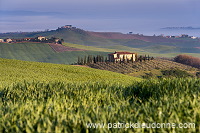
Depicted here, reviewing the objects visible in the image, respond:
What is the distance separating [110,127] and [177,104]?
2534mm

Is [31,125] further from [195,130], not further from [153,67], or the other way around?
[153,67]

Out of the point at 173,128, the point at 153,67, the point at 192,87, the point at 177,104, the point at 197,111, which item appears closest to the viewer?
the point at 173,128

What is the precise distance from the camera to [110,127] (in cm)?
656

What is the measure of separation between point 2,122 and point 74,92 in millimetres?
4655

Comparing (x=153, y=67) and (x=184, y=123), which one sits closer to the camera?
(x=184, y=123)

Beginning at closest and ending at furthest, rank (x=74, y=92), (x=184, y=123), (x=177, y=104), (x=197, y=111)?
(x=184, y=123), (x=197, y=111), (x=177, y=104), (x=74, y=92)

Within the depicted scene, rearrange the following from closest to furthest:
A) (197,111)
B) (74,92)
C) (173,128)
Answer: (173,128), (197,111), (74,92)

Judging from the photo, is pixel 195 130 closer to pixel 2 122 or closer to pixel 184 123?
pixel 184 123

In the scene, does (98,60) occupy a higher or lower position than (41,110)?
lower

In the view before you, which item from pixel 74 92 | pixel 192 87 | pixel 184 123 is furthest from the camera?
pixel 74 92

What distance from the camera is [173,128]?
20.3ft

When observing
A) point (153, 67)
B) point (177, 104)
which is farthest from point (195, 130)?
point (153, 67)

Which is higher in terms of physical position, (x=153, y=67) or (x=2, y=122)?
(x=2, y=122)

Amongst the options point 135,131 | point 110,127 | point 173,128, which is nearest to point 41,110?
point 110,127
